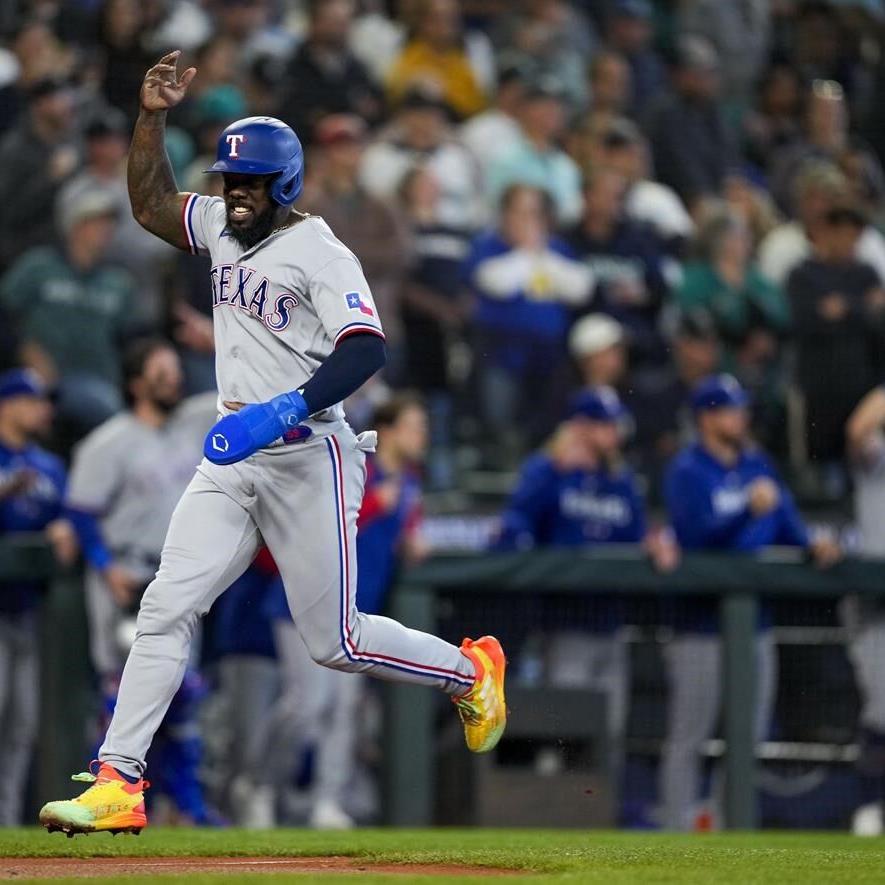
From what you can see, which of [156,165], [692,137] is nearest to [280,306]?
[156,165]

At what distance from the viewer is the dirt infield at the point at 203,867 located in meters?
4.93

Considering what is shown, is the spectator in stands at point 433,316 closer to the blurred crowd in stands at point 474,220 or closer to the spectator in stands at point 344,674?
the blurred crowd in stands at point 474,220

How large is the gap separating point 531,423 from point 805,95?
3.97 meters

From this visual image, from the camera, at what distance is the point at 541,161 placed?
10930mm

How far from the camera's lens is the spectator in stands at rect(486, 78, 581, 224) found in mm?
10742

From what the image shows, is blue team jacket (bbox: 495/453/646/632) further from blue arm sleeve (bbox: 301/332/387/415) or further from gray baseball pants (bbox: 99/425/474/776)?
blue arm sleeve (bbox: 301/332/387/415)

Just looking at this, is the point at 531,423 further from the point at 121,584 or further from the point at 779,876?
the point at 779,876

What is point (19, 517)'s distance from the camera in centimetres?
822

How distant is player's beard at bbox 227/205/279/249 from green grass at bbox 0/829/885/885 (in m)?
1.71

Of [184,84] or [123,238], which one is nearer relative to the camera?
[184,84]

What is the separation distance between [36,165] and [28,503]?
7.24 feet

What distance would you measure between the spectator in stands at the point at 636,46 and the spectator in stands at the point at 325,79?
1995mm

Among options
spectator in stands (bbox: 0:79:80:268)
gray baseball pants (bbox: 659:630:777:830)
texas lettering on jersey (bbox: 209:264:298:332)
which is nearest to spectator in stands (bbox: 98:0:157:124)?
spectator in stands (bbox: 0:79:80:268)

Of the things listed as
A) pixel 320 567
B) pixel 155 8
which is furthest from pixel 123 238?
pixel 320 567
